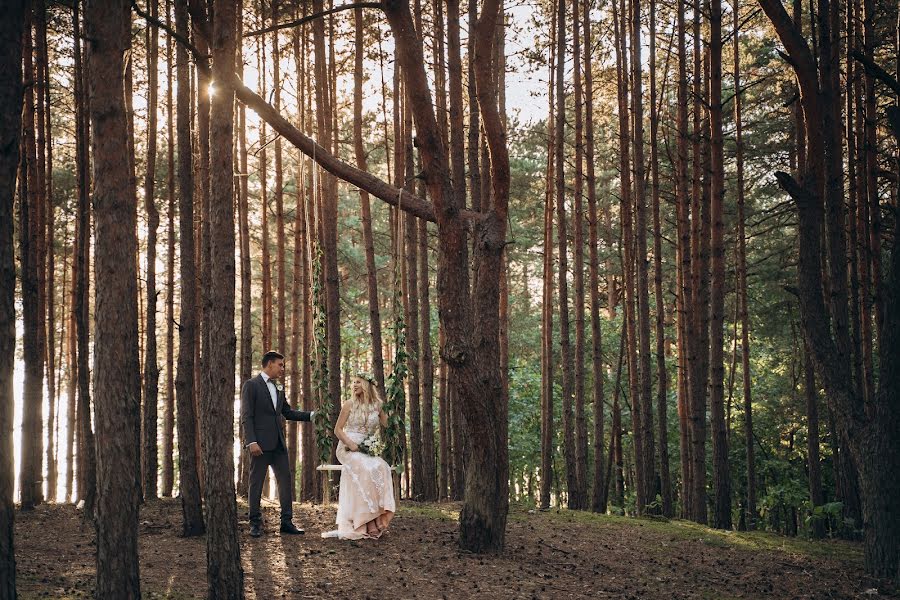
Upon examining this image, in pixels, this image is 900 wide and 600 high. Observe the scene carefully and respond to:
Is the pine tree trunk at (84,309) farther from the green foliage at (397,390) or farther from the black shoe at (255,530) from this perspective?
the green foliage at (397,390)

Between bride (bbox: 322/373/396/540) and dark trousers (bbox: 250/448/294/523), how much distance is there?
530 mm

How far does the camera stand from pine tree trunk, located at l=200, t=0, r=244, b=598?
5.64m

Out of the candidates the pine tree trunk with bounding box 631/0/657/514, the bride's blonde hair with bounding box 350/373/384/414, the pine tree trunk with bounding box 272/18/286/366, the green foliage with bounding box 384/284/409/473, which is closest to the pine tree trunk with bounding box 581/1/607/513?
the pine tree trunk with bounding box 631/0/657/514

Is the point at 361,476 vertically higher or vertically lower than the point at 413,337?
lower

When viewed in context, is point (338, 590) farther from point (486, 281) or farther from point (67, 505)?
point (67, 505)

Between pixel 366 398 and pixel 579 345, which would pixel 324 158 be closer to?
pixel 366 398

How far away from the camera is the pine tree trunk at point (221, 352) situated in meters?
5.64

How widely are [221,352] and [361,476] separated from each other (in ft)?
10.7


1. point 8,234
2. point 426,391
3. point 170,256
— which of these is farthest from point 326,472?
point 8,234

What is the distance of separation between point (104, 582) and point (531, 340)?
18.5 metres

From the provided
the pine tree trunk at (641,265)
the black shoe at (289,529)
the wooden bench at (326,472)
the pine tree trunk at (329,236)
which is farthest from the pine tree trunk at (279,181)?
the black shoe at (289,529)

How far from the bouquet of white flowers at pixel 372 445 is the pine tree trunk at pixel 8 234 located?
4.39 m

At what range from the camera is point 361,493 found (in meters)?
8.49

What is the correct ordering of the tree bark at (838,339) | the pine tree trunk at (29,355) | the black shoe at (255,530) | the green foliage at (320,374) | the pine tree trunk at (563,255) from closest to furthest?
1. the tree bark at (838,339)
2. the green foliage at (320,374)
3. the black shoe at (255,530)
4. the pine tree trunk at (29,355)
5. the pine tree trunk at (563,255)
